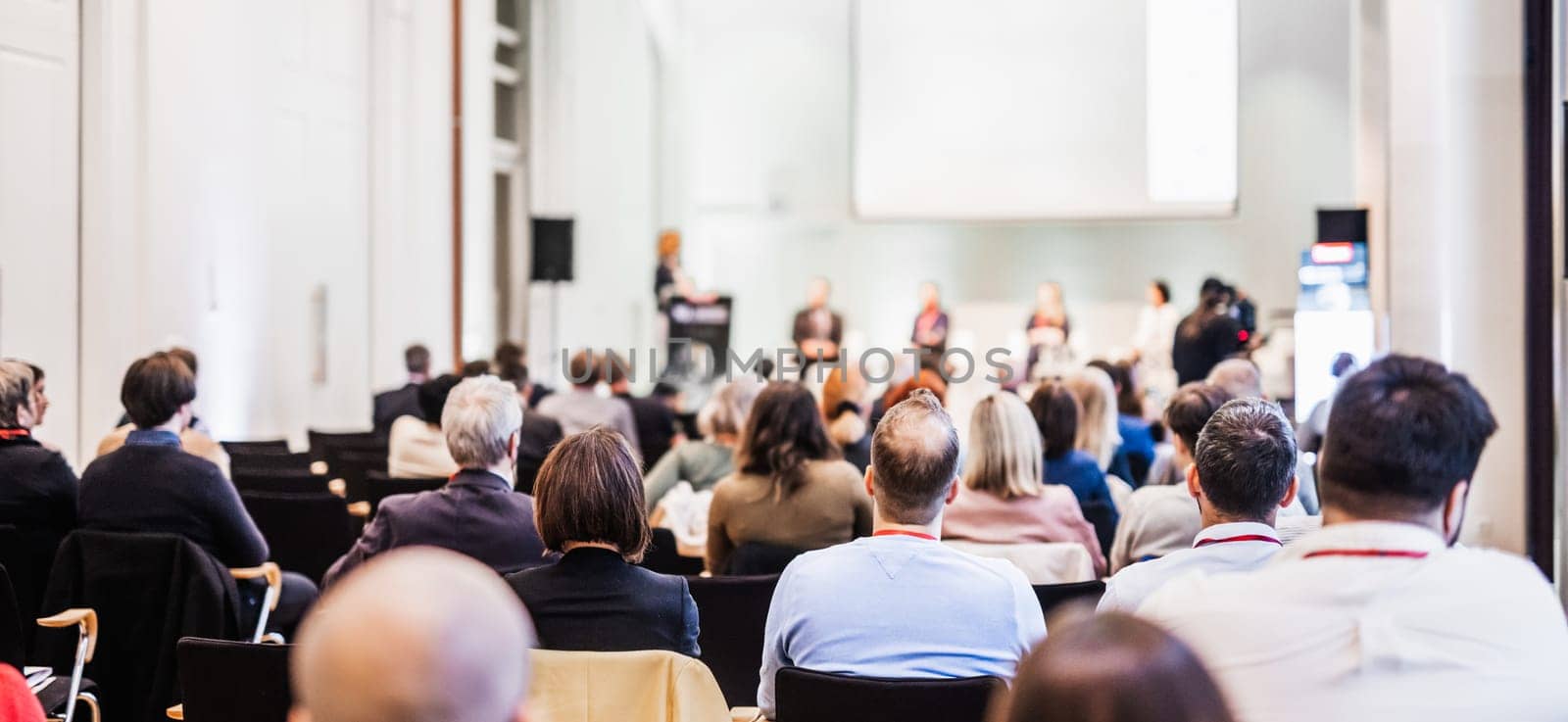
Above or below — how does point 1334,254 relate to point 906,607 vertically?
above

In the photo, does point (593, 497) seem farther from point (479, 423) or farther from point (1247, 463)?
point (1247, 463)

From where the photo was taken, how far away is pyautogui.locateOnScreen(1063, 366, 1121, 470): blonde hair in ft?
19.1

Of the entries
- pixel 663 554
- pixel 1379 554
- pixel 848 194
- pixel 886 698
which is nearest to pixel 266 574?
pixel 663 554

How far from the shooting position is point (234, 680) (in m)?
2.60

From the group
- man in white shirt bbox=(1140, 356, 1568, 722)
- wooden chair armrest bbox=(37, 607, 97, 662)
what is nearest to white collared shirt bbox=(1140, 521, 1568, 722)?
man in white shirt bbox=(1140, 356, 1568, 722)

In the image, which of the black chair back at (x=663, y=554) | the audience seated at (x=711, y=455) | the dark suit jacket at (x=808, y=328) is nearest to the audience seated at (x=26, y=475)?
the black chair back at (x=663, y=554)

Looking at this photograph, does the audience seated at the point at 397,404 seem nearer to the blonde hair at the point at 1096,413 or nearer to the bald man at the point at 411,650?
the blonde hair at the point at 1096,413

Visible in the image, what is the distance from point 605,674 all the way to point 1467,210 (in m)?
6.75

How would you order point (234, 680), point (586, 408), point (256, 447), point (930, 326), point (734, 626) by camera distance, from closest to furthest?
point (234, 680) → point (734, 626) → point (256, 447) → point (586, 408) → point (930, 326)

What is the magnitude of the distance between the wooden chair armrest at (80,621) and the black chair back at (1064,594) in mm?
2218

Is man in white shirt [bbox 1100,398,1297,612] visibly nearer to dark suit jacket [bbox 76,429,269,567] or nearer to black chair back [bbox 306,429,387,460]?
dark suit jacket [bbox 76,429,269,567]

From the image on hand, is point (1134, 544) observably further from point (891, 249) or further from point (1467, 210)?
point (891, 249)

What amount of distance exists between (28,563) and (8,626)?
115 centimetres

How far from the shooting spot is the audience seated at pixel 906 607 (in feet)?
8.56
